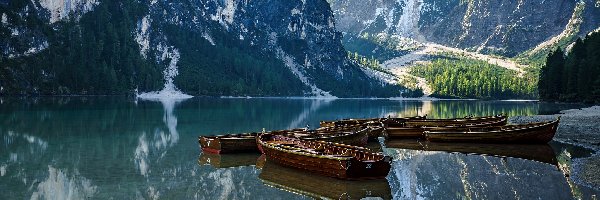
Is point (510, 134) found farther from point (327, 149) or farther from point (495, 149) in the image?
point (327, 149)

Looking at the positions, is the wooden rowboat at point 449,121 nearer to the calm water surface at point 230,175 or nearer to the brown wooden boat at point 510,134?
the brown wooden boat at point 510,134

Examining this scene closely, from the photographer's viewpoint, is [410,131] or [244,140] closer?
[244,140]

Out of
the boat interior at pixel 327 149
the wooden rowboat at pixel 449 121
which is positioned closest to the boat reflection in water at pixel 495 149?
the wooden rowboat at pixel 449 121

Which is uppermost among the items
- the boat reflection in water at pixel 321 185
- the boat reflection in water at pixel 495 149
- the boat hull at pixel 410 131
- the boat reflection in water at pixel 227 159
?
the boat hull at pixel 410 131

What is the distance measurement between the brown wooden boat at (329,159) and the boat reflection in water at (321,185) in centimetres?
Result: 50

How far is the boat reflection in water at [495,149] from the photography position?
4581cm

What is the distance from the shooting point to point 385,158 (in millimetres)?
34500

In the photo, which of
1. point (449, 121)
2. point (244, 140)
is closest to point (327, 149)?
point (244, 140)

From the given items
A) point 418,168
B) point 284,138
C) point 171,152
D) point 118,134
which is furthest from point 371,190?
point 118,134

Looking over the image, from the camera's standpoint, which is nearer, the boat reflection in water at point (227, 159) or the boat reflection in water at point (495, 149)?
the boat reflection in water at point (227, 159)

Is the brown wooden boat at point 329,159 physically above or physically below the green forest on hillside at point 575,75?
below

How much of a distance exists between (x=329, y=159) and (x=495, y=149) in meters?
24.5

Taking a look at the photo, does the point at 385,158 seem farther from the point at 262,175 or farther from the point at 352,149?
the point at 262,175

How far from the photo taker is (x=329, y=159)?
34656 millimetres
